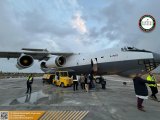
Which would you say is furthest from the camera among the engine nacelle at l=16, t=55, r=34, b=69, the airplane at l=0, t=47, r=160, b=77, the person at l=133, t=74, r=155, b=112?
the engine nacelle at l=16, t=55, r=34, b=69

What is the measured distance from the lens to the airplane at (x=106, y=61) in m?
17.3

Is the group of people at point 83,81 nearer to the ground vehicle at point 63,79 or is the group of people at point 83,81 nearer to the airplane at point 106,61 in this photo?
the airplane at point 106,61

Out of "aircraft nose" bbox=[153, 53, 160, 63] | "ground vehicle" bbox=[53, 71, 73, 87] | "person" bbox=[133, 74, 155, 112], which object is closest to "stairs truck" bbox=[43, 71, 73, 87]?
"ground vehicle" bbox=[53, 71, 73, 87]

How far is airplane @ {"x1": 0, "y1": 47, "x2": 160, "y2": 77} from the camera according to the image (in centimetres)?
1730

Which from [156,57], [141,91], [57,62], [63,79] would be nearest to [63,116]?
[141,91]

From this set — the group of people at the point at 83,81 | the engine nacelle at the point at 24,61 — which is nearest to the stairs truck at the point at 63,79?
the group of people at the point at 83,81

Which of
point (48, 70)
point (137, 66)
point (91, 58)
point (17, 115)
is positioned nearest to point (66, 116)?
point (17, 115)

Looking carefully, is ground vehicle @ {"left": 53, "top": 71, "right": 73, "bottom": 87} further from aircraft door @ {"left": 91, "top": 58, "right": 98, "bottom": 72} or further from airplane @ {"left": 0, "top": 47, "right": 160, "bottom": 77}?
aircraft door @ {"left": 91, "top": 58, "right": 98, "bottom": 72}

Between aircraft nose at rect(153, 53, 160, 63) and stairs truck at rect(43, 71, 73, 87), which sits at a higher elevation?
aircraft nose at rect(153, 53, 160, 63)

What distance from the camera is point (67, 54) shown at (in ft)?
86.6

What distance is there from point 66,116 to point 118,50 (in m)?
11.7

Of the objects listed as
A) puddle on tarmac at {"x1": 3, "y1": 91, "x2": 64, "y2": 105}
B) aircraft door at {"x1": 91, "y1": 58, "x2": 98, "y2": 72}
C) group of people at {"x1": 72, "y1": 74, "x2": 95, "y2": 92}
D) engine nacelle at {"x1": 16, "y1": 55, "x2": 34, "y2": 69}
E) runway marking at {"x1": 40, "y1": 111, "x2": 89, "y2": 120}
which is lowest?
runway marking at {"x1": 40, "y1": 111, "x2": 89, "y2": 120}

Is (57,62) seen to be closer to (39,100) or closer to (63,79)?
(63,79)

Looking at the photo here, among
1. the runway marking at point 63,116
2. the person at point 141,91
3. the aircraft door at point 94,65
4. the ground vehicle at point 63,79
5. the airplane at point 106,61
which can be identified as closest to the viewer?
the runway marking at point 63,116
